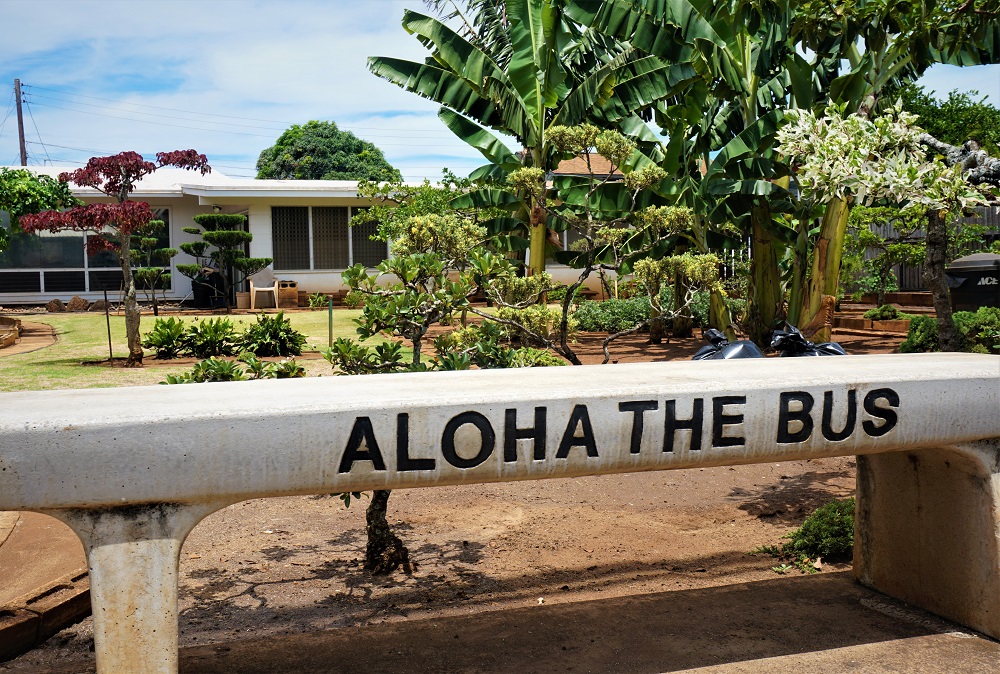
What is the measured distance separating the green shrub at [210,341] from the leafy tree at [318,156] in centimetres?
3456

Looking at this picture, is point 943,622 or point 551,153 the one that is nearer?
point 943,622

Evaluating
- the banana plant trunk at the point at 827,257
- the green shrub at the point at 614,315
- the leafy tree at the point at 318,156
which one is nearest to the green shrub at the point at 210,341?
the green shrub at the point at 614,315

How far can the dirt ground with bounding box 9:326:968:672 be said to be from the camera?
175 inches

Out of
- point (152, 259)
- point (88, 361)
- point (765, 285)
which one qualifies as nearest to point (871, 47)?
point (765, 285)

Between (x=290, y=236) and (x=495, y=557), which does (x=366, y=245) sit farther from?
(x=495, y=557)

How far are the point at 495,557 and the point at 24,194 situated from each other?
14.6 metres

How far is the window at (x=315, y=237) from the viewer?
22.7 meters

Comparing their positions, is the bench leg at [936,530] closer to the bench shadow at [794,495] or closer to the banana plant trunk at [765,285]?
the bench shadow at [794,495]

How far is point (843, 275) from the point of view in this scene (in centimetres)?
1789

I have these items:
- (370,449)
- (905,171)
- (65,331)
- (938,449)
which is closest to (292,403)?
(370,449)

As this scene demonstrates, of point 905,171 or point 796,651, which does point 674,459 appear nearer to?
point 796,651

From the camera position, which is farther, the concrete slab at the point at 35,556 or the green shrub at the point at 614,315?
the green shrub at the point at 614,315

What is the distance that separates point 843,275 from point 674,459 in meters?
15.7

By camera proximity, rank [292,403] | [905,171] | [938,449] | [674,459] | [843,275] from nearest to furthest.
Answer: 1. [292,403]
2. [674,459]
3. [938,449]
4. [905,171]
5. [843,275]
